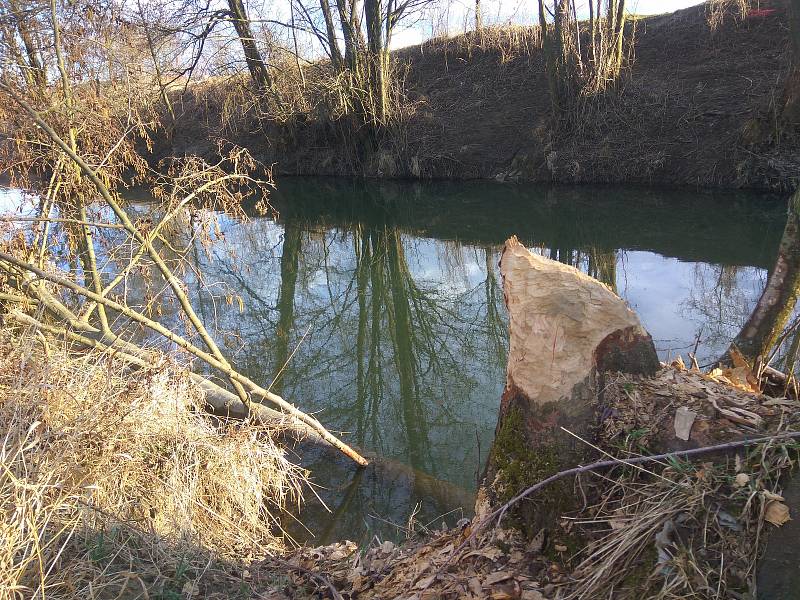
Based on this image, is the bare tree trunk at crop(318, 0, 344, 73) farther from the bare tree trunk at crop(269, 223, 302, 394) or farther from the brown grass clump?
the brown grass clump

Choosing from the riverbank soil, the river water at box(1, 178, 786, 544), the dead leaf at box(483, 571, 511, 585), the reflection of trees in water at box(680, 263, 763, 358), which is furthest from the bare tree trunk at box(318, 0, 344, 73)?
the dead leaf at box(483, 571, 511, 585)

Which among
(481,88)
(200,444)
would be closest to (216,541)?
(200,444)

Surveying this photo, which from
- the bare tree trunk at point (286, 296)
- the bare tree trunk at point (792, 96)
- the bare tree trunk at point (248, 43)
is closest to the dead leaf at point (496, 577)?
the bare tree trunk at point (286, 296)

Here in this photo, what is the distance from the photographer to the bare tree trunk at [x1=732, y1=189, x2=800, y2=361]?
3.72m

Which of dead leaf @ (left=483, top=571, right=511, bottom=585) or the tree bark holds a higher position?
the tree bark

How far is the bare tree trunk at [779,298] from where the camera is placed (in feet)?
12.2

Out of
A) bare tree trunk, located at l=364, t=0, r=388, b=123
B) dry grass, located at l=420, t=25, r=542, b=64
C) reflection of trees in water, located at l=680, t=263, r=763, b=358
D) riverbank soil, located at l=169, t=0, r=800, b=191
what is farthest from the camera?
dry grass, located at l=420, t=25, r=542, b=64

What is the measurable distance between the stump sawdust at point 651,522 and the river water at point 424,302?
162 cm

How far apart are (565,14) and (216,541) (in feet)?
51.5

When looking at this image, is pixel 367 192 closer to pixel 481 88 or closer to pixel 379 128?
pixel 379 128

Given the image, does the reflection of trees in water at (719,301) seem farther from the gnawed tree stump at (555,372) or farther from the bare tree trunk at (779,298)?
the gnawed tree stump at (555,372)

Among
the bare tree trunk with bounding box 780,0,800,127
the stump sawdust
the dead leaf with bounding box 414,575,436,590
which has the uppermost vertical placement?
the bare tree trunk with bounding box 780,0,800,127

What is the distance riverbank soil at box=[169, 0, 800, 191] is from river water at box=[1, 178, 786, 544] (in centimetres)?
101

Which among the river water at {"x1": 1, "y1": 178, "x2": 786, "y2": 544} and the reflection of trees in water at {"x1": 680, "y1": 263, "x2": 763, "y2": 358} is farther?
the reflection of trees in water at {"x1": 680, "y1": 263, "x2": 763, "y2": 358}
